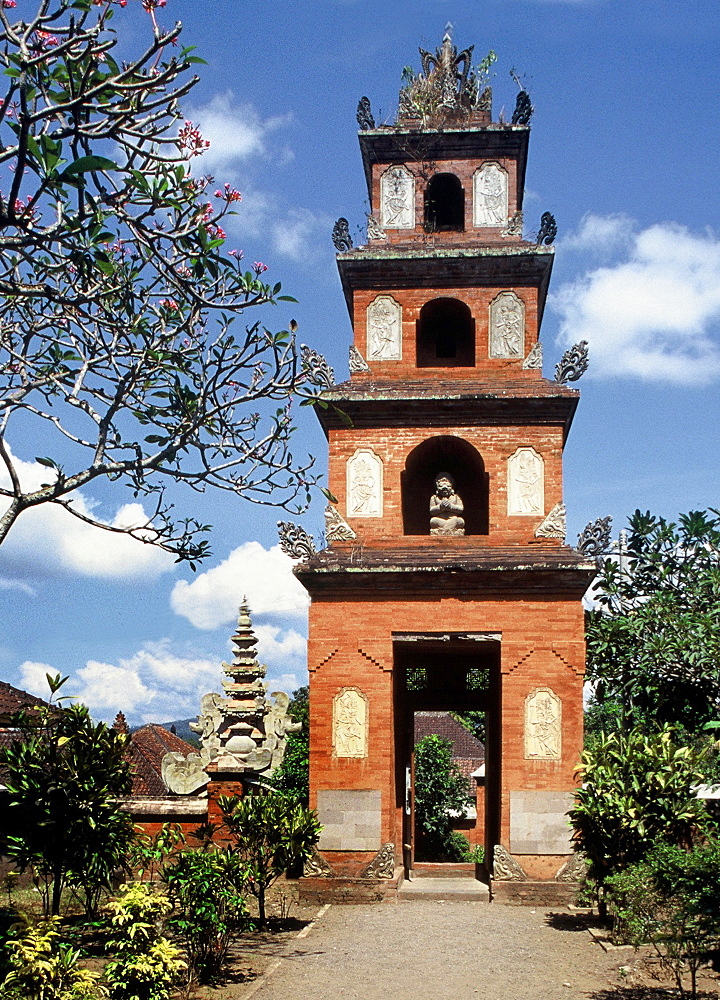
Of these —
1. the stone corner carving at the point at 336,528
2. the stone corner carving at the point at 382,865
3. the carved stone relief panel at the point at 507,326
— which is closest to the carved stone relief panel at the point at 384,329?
the carved stone relief panel at the point at 507,326

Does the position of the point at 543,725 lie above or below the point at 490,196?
below

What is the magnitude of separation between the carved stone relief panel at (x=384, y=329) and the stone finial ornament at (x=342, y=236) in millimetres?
1152

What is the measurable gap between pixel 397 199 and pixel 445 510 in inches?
247

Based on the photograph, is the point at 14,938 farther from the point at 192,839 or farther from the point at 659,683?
the point at 659,683

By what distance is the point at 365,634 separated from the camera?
56.2 ft

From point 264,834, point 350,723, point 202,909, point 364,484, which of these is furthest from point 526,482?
point 202,909

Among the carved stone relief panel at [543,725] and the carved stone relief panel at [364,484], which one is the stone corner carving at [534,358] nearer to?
the carved stone relief panel at [364,484]

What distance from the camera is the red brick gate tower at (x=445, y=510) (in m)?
16.6

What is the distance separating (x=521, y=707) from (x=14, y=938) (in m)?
9.84

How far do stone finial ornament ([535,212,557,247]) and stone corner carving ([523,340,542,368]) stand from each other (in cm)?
199

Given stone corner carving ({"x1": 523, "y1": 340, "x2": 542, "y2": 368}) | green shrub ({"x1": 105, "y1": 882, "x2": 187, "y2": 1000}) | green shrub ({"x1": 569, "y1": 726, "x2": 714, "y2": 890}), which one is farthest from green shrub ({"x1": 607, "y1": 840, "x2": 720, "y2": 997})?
stone corner carving ({"x1": 523, "y1": 340, "x2": 542, "y2": 368})

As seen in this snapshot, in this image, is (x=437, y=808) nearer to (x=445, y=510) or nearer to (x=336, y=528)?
(x=445, y=510)

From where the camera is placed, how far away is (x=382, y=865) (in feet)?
53.3

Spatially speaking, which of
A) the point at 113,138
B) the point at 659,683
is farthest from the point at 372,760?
the point at 113,138
